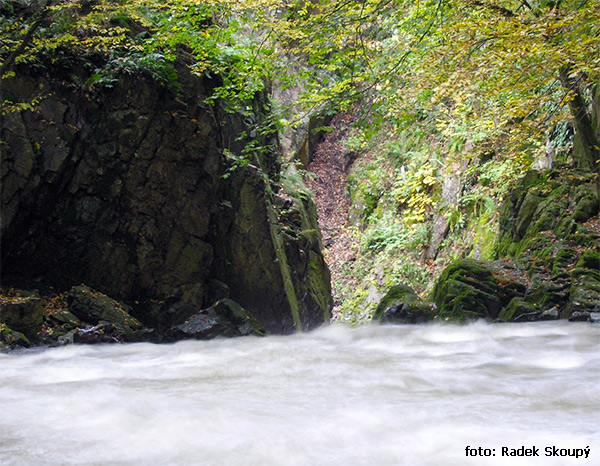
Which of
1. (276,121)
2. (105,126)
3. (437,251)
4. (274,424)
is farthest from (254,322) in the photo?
(437,251)

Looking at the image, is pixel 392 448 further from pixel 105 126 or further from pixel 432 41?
pixel 432 41

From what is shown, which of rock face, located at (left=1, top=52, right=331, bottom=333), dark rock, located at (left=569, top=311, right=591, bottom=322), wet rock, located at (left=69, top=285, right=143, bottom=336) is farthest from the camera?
rock face, located at (left=1, top=52, right=331, bottom=333)

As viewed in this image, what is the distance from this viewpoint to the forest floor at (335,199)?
64.2 ft

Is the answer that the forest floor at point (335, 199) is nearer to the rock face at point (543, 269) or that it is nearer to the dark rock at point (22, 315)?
the rock face at point (543, 269)

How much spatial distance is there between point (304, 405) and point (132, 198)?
6.39 meters

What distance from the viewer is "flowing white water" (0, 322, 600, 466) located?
265 cm

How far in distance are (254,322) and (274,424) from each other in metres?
6.32

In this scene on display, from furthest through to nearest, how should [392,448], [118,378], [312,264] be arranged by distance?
[312,264] < [118,378] < [392,448]

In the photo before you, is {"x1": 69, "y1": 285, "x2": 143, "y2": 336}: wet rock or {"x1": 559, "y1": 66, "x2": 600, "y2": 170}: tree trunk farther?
{"x1": 559, "y1": 66, "x2": 600, "y2": 170}: tree trunk

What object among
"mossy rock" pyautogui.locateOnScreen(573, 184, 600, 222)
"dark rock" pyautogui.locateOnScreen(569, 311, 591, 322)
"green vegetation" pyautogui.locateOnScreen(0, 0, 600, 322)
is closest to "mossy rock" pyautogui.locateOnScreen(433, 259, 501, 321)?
"dark rock" pyautogui.locateOnScreen(569, 311, 591, 322)

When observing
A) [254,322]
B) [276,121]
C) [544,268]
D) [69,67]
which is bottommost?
[254,322]

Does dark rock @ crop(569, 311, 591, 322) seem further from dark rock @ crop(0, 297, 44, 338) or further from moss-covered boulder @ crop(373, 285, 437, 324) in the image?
dark rock @ crop(0, 297, 44, 338)

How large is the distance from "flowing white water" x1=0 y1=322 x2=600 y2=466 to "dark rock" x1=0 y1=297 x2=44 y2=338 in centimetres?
72

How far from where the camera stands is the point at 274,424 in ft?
10.3
